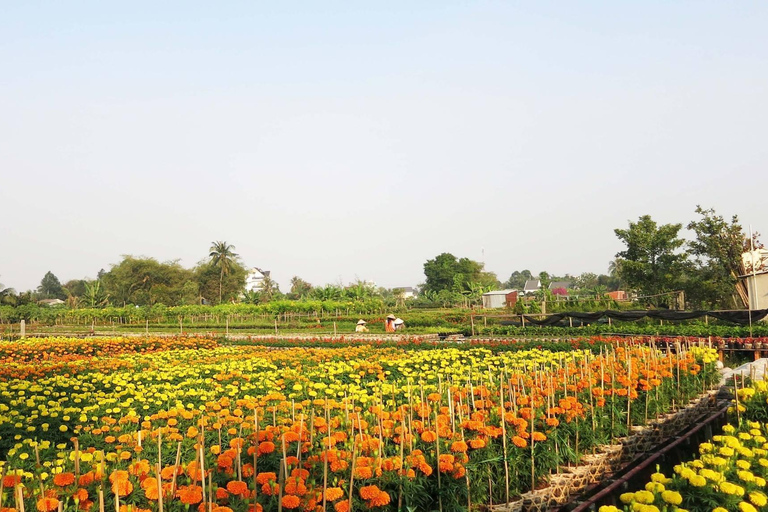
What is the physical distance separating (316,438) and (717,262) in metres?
30.7

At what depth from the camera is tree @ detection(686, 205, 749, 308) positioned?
28.3 metres

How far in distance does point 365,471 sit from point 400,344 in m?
14.0

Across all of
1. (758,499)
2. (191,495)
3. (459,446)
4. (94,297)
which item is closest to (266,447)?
(191,495)

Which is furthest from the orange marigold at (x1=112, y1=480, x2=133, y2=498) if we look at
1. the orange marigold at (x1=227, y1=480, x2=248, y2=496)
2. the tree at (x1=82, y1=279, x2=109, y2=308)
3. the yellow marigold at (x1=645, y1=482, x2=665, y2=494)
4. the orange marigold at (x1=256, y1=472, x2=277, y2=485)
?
the tree at (x1=82, y1=279, x2=109, y2=308)

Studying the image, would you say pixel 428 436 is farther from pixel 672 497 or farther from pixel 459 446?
pixel 672 497

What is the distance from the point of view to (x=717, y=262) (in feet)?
97.5

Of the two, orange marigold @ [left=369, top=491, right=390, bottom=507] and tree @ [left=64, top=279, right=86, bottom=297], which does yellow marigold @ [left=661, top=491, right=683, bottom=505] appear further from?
tree @ [left=64, top=279, right=86, bottom=297]

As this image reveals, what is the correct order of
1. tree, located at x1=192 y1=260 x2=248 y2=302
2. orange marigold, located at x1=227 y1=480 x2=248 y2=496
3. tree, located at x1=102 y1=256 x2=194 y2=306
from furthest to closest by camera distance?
1. tree, located at x1=192 y1=260 x2=248 y2=302
2. tree, located at x1=102 y1=256 x2=194 y2=306
3. orange marigold, located at x1=227 y1=480 x2=248 y2=496

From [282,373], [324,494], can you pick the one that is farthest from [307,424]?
[282,373]

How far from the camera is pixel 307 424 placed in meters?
5.48

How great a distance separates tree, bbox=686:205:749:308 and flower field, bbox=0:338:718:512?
21904mm

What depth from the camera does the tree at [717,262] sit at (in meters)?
28.3

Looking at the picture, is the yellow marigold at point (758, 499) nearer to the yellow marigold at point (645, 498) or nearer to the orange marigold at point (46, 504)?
the yellow marigold at point (645, 498)

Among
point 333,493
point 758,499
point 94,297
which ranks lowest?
point 758,499
